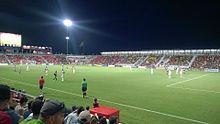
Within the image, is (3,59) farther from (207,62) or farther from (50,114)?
(50,114)

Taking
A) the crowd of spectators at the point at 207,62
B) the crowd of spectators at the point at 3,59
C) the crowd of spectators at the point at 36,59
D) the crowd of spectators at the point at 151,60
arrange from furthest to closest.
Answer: the crowd of spectators at the point at 36,59 → the crowd of spectators at the point at 3,59 → the crowd of spectators at the point at 151,60 → the crowd of spectators at the point at 207,62

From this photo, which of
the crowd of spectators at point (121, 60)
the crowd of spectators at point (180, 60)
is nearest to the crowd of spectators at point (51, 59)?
the crowd of spectators at point (121, 60)

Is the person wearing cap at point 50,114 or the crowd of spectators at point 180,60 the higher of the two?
the crowd of spectators at point 180,60

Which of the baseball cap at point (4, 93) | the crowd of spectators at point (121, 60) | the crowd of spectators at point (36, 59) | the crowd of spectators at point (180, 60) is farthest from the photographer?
the crowd of spectators at point (36, 59)

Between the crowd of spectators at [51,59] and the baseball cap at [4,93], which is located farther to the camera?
the crowd of spectators at [51,59]

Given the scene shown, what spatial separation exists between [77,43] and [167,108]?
145343 mm

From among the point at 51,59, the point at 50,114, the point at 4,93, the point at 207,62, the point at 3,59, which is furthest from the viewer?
the point at 51,59

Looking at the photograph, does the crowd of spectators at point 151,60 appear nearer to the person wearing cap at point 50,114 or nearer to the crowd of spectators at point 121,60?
the crowd of spectators at point 121,60

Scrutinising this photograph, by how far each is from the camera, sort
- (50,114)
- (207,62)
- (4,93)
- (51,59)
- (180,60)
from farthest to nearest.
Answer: (51,59), (180,60), (207,62), (4,93), (50,114)

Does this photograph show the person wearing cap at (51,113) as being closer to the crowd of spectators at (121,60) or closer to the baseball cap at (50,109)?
the baseball cap at (50,109)

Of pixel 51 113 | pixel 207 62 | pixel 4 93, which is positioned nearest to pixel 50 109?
pixel 51 113

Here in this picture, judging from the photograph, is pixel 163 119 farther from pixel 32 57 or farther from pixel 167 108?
pixel 32 57

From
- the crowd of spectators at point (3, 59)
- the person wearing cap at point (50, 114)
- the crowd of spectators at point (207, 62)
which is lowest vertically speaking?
the person wearing cap at point (50, 114)

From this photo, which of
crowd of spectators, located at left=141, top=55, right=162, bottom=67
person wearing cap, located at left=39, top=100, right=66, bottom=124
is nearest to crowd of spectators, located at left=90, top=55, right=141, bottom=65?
crowd of spectators, located at left=141, top=55, right=162, bottom=67
